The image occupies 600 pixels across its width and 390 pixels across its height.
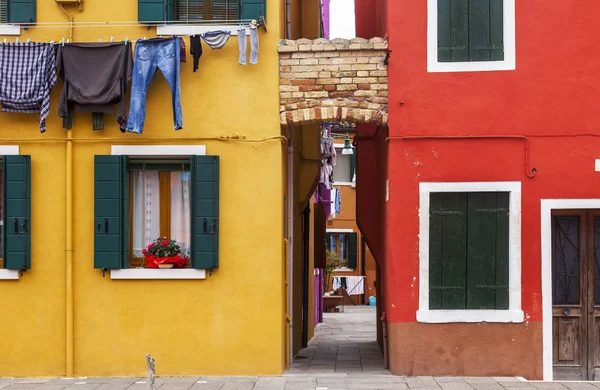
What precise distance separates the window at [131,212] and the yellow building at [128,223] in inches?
0.7

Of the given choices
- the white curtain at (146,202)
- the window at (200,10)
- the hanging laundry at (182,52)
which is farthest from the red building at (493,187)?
the white curtain at (146,202)

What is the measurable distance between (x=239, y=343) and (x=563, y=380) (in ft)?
13.5

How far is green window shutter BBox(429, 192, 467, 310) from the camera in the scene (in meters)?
11.2

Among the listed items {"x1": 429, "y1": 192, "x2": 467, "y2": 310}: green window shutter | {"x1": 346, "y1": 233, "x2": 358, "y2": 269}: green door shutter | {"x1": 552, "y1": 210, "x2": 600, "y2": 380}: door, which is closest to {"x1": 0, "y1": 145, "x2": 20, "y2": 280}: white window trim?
{"x1": 429, "y1": 192, "x2": 467, "y2": 310}: green window shutter

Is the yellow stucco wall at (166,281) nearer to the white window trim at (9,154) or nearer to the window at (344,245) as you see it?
the white window trim at (9,154)

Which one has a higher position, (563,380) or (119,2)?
(119,2)

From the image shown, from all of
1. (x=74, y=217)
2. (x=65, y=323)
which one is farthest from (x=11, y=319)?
(x=74, y=217)

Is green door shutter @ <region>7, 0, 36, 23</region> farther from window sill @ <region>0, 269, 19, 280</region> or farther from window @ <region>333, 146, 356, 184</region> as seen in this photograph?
window @ <region>333, 146, 356, 184</region>

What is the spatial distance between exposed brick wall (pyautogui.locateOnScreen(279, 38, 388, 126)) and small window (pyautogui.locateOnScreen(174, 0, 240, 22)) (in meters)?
0.82


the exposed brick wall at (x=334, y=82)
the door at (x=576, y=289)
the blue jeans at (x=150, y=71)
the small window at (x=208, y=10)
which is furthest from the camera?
the small window at (x=208, y=10)

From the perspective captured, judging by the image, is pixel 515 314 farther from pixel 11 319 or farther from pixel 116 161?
pixel 11 319

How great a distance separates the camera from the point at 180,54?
11.3 meters

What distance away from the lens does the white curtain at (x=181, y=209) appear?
460 inches

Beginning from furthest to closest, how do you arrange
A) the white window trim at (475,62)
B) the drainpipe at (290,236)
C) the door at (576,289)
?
1. the drainpipe at (290,236)
2. the door at (576,289)
3. the white window trim at (475,62)
